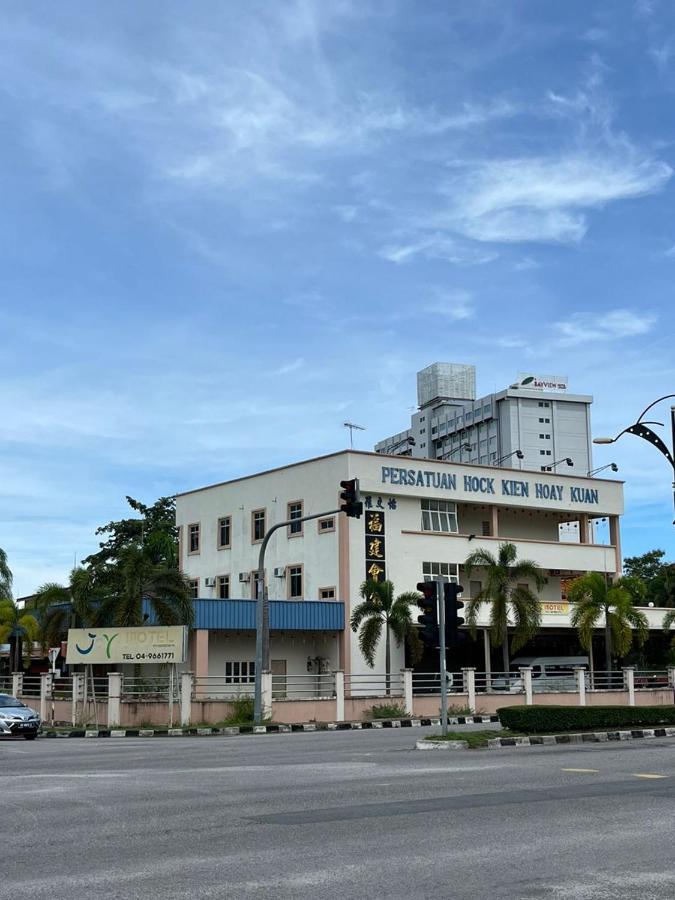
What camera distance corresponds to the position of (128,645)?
128 feet

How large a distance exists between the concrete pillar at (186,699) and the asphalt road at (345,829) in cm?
1787

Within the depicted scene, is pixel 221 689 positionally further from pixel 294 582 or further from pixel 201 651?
pixel 294 582

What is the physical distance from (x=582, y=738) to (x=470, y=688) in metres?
19.6

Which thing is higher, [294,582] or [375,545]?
[375,545]

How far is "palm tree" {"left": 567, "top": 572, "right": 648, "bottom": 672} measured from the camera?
51.9 m

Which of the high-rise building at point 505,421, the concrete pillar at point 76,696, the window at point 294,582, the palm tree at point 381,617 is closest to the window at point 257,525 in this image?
the window at point 294,582

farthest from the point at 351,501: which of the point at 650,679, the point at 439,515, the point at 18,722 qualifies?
the point at 650,679

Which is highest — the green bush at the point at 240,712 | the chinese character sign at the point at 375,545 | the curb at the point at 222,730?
the chinese character sign at the point at 375,545

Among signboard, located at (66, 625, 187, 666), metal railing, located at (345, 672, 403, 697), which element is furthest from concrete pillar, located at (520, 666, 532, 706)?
signboard, located at (66, 625, 187, 666)

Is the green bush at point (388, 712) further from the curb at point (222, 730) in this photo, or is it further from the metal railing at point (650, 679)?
the metal railing at point (650, 679)

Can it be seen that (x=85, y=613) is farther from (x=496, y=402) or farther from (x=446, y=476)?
(x=496, y=402)

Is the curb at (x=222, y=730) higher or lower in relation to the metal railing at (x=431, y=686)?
lower

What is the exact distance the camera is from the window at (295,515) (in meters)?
54.5

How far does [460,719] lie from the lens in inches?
1534
